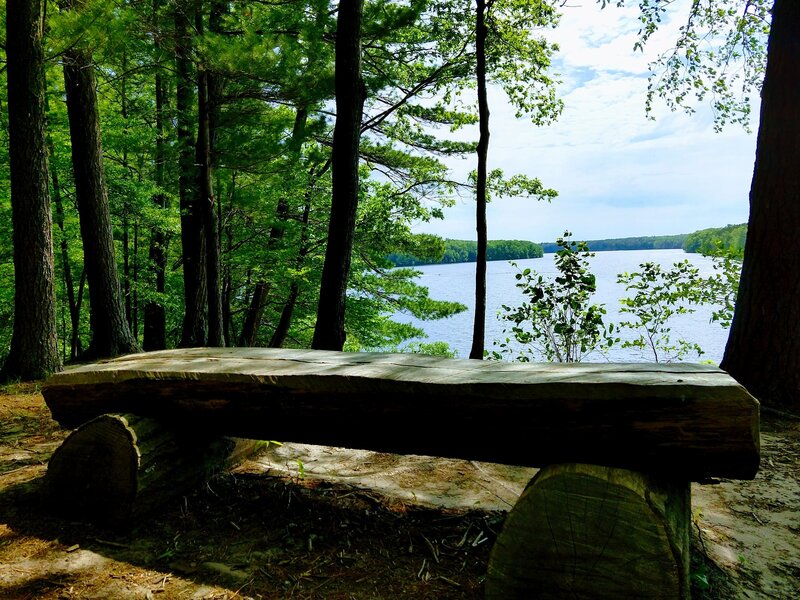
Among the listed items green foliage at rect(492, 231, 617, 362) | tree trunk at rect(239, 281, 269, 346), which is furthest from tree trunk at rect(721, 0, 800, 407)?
tree trunk at rect(239, 281, 269, 346)

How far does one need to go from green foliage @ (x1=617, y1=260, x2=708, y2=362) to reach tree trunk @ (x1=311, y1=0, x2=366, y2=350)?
3841 millimetres

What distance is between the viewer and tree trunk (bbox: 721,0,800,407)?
4.21 metres

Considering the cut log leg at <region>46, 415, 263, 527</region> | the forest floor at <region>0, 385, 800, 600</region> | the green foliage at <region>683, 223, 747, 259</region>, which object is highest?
the green foliage at <region>683, 223, 747, 259</region>

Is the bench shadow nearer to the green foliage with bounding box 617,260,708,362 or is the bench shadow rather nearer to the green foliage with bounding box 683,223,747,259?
the green foliage with bounding box 683,223,747,259

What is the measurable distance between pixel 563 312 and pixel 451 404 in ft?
16.0

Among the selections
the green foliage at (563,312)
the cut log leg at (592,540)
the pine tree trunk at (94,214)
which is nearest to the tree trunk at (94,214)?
the pine tree trunk at (94,214)

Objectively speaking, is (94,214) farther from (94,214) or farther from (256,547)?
(256,547)

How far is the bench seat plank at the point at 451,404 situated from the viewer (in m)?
1.69

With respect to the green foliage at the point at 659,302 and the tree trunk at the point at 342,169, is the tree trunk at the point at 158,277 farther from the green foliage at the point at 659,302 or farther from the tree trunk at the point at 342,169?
the green foliage at the point at 659,302

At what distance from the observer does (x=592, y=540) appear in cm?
167

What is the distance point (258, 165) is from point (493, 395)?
7.76 meters

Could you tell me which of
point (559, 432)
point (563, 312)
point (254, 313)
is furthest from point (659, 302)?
point (254, 313)

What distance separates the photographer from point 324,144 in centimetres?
1056

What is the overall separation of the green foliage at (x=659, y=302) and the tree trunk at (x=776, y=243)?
2.22m
